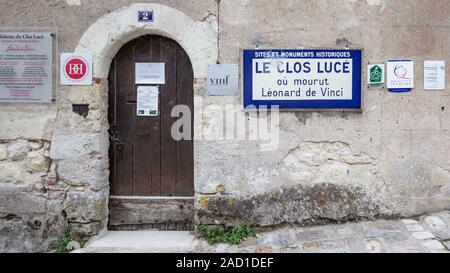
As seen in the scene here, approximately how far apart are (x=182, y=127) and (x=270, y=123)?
0.95 m

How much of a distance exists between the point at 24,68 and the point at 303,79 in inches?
113

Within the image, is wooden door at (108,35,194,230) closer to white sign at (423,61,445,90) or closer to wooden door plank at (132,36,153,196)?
wooden door plank at (132,36,153,196)

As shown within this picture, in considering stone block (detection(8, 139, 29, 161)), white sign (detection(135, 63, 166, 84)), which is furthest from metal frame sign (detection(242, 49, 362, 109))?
stone block (detection(8, 139, 29, 161))

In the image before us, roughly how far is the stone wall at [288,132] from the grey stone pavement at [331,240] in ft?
0.45

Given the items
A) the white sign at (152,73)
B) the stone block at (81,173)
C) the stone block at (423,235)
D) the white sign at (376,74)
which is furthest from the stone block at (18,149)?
the stone block at (423,235)

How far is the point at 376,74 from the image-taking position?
151 inches

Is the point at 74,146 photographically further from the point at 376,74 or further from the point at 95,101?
the point at 376,74

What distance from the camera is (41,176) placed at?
12.8 feet

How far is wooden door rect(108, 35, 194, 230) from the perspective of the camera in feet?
13.3

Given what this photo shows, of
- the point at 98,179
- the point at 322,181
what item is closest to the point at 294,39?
the point at 322,181

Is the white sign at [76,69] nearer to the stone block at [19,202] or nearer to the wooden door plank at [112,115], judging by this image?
the wooden door plank at [112,115]

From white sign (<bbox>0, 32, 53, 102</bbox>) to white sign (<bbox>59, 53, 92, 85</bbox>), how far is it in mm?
142

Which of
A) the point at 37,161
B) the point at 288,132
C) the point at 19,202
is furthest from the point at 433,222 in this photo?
the point at 19,202

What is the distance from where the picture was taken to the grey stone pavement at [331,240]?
347 centimetres
